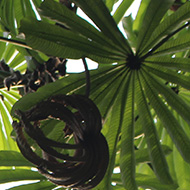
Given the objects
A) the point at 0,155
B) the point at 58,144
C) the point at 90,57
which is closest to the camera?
the point at 58,144

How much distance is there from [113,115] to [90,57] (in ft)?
0.56

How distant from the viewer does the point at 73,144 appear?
0.77 m

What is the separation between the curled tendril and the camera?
2.56 ft

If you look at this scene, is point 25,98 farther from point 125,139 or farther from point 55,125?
point 125,139

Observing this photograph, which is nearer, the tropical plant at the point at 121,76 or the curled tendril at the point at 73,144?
the curled tendril at the point at 73,144

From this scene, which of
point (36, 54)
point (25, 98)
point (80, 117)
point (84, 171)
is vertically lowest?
point (84, 171)

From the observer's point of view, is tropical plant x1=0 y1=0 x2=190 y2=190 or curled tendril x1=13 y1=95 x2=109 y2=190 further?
tropical plant x1=0 y1=0 x2=190 y2=190

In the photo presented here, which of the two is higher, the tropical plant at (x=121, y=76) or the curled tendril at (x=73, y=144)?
the tropical plant at (x=121, y=76)

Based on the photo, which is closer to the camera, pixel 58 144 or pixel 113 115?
pixel 58 144

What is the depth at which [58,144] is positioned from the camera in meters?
0.75

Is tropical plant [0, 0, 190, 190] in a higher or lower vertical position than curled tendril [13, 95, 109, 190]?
higher

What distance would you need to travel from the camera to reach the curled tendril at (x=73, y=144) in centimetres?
78

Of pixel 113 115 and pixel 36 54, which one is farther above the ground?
pixel 36 54

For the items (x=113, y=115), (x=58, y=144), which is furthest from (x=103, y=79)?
(x=58, y=144)
